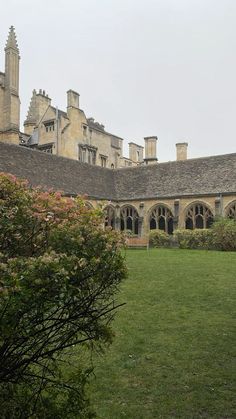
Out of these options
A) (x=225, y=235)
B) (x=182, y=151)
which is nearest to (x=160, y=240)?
(x=225, y=235)

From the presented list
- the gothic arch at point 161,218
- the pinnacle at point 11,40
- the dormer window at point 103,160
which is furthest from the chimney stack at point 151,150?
the pinnacle at point 11,40

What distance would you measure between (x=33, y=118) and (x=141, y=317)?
134ft

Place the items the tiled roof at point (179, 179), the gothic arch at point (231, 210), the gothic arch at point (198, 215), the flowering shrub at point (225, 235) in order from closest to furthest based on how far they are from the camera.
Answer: the flowering shrub at point (225, 235), the gothic arch at point (231, 210), the gothic arch at point (198, 215), the tiled roof at point (179, 179)

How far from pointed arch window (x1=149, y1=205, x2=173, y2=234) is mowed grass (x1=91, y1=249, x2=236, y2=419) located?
19.2 meters

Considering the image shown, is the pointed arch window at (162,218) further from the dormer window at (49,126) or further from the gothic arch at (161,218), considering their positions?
the dormer window at (49,126)

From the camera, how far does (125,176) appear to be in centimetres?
3584

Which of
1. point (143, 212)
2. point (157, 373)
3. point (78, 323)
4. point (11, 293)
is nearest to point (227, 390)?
point (157, 373)

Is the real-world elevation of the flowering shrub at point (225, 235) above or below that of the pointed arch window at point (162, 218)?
below

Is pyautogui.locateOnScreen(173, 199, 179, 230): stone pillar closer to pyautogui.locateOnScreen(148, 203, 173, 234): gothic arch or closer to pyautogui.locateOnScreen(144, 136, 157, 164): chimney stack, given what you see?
pyautogui.locateOnScreen(148, 203, 173, 234): gothic arch

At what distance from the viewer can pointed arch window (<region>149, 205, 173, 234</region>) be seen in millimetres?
31359

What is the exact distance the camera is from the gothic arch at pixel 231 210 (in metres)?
28.1

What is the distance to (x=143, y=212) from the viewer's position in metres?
32.0

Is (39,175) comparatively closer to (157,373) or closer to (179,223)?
(179,223)

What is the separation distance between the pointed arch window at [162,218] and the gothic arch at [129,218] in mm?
1389
